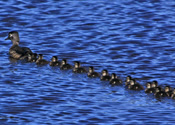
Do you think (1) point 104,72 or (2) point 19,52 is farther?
(2) point 19,52

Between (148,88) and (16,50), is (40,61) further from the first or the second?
(148,88)

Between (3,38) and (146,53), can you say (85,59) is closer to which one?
(146,53)

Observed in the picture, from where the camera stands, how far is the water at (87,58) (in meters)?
14.0

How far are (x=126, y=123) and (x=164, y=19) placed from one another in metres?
10.3

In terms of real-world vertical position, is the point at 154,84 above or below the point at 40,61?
below

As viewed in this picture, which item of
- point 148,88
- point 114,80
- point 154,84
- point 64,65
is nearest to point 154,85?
point 154,84

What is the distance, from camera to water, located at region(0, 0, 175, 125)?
1402 centimetres

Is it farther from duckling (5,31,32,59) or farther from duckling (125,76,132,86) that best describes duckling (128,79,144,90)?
duckling (5,31,32,59)

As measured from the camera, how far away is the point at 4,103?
48.2 feet

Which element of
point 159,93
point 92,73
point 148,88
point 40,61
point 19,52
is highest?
point 19,52

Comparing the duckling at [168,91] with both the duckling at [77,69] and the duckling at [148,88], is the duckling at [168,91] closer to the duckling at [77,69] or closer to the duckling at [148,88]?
the duckling at [148,88]

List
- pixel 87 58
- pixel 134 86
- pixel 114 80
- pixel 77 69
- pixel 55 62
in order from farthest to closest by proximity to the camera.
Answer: pixel 87 58
pixel 55 62
pixel 77 69
pixel 114 80
pixel 134 86

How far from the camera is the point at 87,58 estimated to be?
18484 millimetres

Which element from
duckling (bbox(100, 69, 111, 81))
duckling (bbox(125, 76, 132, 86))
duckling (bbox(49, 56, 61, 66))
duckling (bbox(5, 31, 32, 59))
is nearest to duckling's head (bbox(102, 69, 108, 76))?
duckling (bbox(100, 69, 111, 81))
